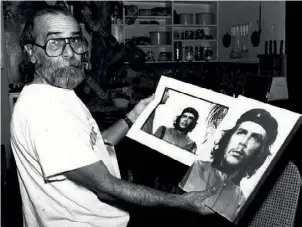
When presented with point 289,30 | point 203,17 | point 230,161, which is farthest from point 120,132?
point 203,17

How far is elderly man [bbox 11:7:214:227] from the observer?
3.42 feet

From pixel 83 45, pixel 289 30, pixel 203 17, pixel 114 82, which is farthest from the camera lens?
pixel 203 17

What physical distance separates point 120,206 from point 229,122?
18.6 inches

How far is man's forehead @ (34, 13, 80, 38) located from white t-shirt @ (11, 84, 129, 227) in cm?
18

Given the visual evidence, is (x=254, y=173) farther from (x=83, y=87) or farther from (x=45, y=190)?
(x=83, y=87)

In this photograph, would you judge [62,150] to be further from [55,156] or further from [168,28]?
[168,28]

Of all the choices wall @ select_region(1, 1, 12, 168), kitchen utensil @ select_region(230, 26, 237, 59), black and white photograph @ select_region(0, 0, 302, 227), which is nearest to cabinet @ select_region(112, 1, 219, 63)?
kitchen utensil @ select_region(230, 26, 237, 59)

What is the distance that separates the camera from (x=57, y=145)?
1.03m

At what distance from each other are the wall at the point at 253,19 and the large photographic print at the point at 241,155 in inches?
140

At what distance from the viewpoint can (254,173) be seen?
3.35 feet

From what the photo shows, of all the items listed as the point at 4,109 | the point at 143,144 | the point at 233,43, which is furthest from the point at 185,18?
the point at 143,144

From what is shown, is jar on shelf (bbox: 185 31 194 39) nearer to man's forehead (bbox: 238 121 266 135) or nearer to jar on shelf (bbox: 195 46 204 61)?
jar on shelf (bbox: 195 46 204 61)

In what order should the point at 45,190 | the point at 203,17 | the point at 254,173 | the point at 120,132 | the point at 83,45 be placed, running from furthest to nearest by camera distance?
the point at 203,17 → the point at 120,132 → the point at 83,45 → the point at 45,190 → the point at 254,173

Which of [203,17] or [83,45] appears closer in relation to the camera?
[83,45]
